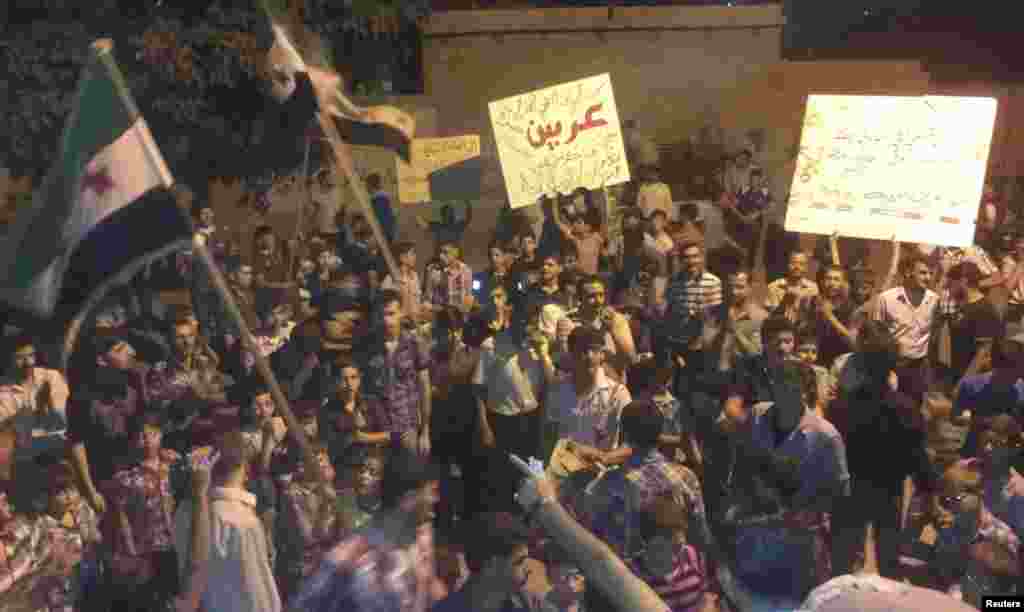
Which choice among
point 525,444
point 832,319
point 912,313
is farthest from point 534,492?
point 912,313

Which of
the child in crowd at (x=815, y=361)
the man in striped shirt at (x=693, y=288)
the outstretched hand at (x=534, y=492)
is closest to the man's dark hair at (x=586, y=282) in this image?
the man in striped shirt at (x=693, y=288)

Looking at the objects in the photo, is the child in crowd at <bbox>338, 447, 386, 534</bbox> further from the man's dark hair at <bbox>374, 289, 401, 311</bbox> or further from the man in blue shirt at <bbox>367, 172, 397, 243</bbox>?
the man in blue shirt at <bbox>367, 172, 397, 243</bbox>

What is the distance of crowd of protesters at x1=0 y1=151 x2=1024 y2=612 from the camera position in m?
4.43

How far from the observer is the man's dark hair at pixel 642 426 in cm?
508

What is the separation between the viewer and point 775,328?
6.74 meters

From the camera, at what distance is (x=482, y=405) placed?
23.0ft

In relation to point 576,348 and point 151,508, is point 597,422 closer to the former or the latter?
point 576,348

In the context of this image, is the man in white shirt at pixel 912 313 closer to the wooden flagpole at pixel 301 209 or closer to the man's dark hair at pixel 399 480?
the wooden flagpole at pixel 301 209

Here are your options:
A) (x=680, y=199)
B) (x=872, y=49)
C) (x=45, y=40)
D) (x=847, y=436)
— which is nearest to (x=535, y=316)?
(x=847, y=436)

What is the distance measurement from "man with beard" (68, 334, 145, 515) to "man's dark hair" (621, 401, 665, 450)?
243 cm

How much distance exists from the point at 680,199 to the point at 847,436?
30.7 ft

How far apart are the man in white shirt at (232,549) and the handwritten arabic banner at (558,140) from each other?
5655mm

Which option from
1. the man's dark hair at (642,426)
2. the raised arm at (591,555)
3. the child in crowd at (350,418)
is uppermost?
the raised arm at (591,555)

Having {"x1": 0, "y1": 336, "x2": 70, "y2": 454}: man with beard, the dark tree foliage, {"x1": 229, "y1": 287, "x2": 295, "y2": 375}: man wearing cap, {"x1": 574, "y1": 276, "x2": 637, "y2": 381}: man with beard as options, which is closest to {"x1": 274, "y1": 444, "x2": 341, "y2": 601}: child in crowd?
{"x1": 0, "y1": 336, "x2": 70, "y2": 454}: man with beard
